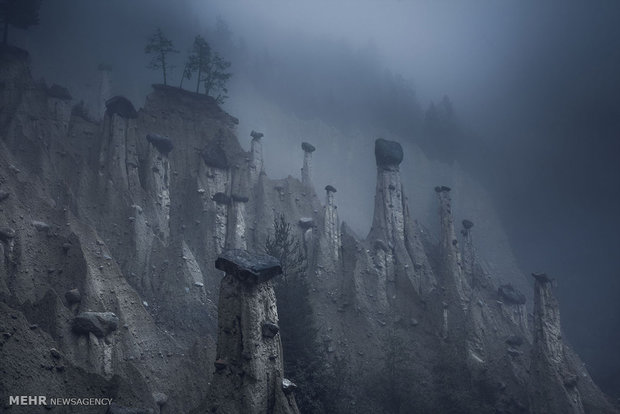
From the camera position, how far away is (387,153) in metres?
34.9

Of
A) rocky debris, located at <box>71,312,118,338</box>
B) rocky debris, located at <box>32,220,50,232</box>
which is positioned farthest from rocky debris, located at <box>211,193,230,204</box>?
rocky debris, located at <box>71,312,118,338</box>

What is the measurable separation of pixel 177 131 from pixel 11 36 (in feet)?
96.0

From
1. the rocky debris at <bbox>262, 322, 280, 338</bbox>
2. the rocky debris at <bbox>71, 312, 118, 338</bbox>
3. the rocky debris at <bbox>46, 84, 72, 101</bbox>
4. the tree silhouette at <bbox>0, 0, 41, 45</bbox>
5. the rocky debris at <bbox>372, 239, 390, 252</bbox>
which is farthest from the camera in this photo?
the tree silhouette at <bbox>0, 0, 41, 45</bbox>

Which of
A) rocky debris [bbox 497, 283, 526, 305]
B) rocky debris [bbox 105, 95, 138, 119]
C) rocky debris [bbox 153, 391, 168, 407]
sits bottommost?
rocky debris [bbox 153, 391, 168, 407]

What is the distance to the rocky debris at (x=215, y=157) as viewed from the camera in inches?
1282

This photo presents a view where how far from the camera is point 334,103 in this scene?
237 ft

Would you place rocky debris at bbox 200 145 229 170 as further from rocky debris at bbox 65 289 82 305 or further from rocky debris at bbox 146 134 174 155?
rocky debris at bbox 65 289 82 305

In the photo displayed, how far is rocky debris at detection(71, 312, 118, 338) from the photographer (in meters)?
15.1

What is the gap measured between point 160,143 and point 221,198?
21.1 feet

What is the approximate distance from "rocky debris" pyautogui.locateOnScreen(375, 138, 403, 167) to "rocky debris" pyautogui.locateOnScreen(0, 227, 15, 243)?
2719 centimetres

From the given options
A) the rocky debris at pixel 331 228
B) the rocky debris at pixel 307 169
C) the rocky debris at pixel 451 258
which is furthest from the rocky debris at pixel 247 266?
the rocky debris at pixel 307 169

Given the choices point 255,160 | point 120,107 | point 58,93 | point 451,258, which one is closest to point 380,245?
point 451,258

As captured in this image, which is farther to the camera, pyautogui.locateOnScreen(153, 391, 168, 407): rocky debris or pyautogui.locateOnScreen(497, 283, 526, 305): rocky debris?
pyautogui.locateOnScreen(497, 283, 526, 305): rocky debris

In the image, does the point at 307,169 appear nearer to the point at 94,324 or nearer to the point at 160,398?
the point at 160,398
